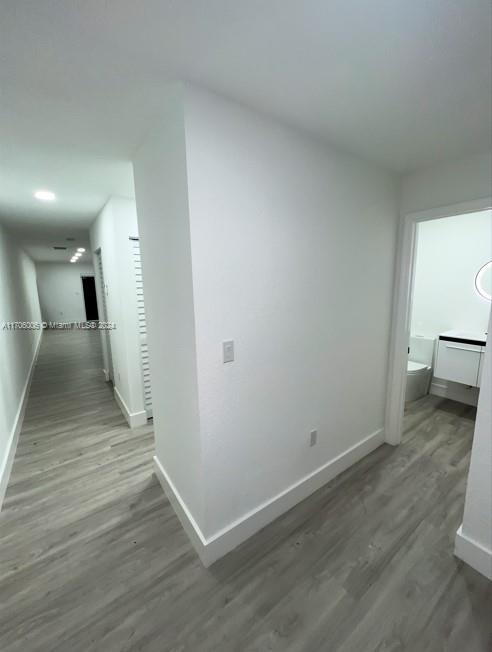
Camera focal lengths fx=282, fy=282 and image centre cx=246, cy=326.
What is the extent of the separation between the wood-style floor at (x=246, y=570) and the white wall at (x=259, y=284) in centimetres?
26

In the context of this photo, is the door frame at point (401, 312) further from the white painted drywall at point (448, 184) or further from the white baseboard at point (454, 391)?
the white baseboard at point (454, 391)

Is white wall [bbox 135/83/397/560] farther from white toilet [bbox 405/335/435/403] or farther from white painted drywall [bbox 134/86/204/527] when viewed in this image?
white toilet [bbox 405/335/435/403]

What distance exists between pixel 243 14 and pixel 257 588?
2.35 m

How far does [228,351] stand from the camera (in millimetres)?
1438

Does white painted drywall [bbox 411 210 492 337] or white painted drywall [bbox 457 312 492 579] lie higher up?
white painted drywall [bbox 411 210 492 337]

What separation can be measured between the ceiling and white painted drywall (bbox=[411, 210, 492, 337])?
1.74m

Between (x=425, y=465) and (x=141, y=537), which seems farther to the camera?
(x=425, y=465)

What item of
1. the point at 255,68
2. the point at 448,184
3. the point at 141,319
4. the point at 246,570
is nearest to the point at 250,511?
the point at 246,570

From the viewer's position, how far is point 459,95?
1.27 m

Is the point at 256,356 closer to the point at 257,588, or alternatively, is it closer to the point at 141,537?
the point at 257,588

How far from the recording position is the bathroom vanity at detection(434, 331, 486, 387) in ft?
9.58

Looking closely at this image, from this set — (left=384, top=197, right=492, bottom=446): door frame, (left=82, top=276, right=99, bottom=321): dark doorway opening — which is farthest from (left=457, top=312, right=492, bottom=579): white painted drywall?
(left=82, top=276, right=99, bottom=321): dark doorway opening

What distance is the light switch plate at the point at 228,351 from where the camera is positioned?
4.67 ft

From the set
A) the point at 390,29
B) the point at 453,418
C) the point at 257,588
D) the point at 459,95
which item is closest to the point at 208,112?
the point at 390,29
